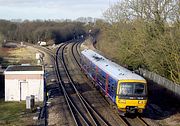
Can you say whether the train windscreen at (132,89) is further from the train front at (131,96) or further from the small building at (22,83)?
the small building at (22,83)

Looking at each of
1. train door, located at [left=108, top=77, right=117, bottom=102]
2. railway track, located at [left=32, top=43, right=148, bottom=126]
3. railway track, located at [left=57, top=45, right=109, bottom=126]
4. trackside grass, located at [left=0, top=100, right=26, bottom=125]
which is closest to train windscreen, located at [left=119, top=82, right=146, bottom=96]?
train door, located at [left=108, top=77, right=117, bottom=102]

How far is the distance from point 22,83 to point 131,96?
40.2ft

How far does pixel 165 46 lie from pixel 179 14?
2.55 meters

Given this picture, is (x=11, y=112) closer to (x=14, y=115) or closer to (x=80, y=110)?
(x=14, y=115)

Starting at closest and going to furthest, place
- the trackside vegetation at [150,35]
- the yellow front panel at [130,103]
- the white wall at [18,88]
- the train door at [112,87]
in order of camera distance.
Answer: the yellow front panel at [130,103]
the train door at [112,87]
the trackside vegetation at [150,35]
the white wall at [18,88]

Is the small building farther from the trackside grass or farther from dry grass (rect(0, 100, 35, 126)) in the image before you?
dry grass (rect(0, 100, 35, 126))

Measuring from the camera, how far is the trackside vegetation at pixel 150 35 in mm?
27827

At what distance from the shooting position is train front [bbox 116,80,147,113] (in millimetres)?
21172

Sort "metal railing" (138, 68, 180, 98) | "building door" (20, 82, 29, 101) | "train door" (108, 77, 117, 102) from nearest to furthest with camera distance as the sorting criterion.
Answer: "train door" (108, 77, 117, 102) < "metal railing" (138, 68, 180, 98) < "building door" (20, 82, 29, 101)

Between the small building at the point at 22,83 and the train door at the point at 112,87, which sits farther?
the small building at the point at 22,83

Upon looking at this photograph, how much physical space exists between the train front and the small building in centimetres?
1040

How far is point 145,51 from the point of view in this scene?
112 feet

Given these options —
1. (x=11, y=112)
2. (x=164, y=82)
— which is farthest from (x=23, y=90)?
(x=164, y=82)

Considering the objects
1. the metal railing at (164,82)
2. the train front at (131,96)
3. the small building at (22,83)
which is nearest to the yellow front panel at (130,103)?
the train front at (131,96)
